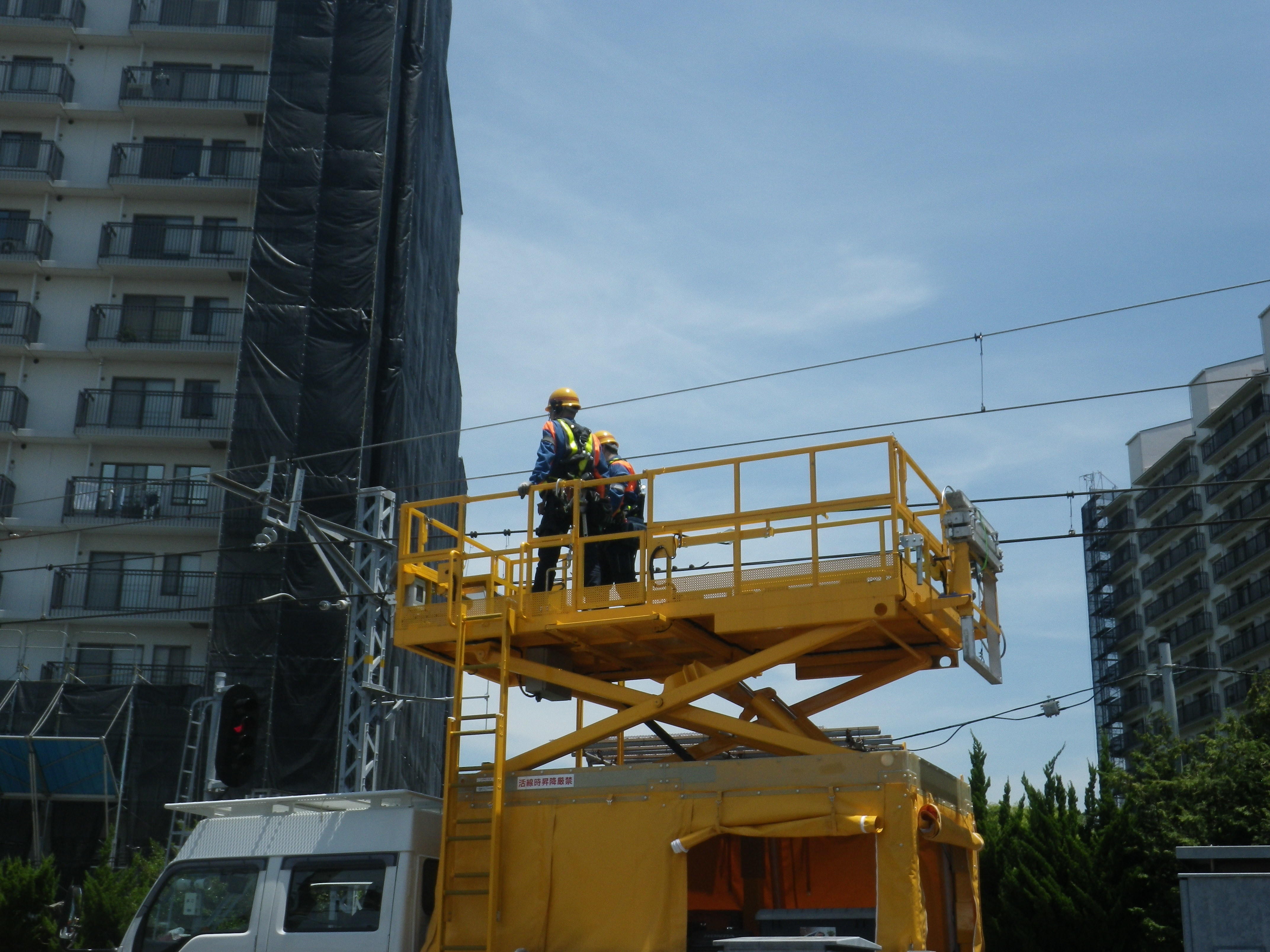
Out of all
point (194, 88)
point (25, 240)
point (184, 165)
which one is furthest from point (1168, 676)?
point (25, 240)

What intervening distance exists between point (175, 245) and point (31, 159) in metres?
5.56

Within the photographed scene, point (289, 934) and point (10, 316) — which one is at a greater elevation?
point (10, 316)

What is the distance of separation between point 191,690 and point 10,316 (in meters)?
14.1

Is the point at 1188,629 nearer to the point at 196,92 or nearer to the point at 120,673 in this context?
the point at 196,92

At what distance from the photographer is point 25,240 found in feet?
138

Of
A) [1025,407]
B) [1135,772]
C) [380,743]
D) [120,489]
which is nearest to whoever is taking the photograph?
[1025,407]

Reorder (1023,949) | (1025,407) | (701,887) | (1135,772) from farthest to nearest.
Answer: (1135,772) < (1025,407) < (1023,949) < (701,887)

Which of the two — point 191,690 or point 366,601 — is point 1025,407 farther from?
point 191,690

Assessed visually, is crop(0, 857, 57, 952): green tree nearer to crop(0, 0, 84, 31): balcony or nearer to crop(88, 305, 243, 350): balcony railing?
crop(88, 305, 243, 350): balcony railing

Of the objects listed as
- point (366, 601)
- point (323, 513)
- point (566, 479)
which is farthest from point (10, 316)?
point (566, 479)

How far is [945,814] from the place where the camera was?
11.1 meters

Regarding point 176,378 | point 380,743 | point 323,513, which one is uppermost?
point 176,378

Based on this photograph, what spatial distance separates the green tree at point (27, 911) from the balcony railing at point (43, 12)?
2878 cm

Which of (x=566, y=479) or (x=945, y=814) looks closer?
(x=945, y=814)
